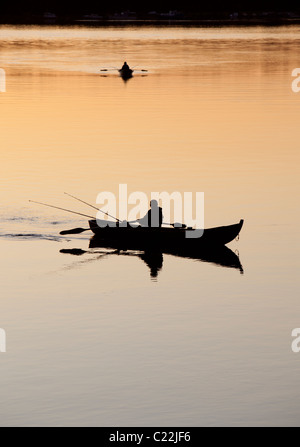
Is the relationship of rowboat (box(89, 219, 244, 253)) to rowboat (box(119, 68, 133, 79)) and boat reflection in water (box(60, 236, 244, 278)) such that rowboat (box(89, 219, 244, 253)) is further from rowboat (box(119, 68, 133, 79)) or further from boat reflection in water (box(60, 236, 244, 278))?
rowboat (box(119, 68, 133, 79))

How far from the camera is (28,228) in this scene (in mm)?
28516

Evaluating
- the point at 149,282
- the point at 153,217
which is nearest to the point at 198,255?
the point at 153,217

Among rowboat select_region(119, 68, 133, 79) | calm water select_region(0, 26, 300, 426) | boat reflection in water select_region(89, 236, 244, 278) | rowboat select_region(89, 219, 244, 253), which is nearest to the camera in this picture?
calm water select_region(0, 26, 300, 426)

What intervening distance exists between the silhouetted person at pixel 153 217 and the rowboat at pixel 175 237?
175 mm

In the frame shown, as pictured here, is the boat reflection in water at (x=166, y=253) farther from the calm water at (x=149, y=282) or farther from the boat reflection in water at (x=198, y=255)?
the calm water at (x=149, y=282)

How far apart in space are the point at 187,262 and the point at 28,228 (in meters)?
5.13

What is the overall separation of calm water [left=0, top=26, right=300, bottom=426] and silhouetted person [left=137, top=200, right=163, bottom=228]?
90 cm

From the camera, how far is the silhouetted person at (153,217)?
2611 cm

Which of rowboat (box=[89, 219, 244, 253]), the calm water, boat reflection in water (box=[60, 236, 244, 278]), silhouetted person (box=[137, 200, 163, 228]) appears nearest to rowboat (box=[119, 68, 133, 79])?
the calm water

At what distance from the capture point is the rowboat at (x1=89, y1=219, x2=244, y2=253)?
1025 inches

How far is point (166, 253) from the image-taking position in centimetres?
2622

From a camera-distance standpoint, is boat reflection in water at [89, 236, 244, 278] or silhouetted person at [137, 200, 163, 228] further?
silhouetted person at [137, 200, 163, 228]

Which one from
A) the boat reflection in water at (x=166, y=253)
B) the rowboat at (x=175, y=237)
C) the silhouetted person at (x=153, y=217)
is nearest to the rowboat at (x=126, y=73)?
the boat reflection in water at (x=166, y=253)

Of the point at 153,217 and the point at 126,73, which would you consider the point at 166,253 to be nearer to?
the point at 153,217
